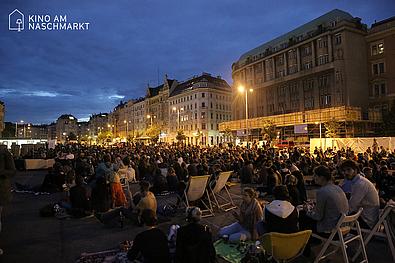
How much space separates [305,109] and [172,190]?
1865 inches

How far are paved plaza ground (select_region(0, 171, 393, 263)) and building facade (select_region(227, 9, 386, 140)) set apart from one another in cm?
4165

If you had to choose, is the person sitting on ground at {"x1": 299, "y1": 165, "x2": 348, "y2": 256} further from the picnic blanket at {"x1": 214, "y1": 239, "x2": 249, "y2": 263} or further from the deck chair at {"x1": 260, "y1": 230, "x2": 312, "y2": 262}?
the picnic blanket at {"x1": 214, "y1": 239, "x2": 249, "y2": 263}

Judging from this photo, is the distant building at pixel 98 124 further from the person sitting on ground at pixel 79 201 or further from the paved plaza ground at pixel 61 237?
the paved plaza ground at pixel 61 237

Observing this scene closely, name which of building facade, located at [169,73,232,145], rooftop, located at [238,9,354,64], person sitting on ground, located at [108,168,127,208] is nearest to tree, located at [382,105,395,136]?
rooftop, located at [238,9,354,64]

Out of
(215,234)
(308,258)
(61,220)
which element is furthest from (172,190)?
(308,258)

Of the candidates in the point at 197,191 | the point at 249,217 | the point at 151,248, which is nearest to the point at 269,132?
the point at 197,191

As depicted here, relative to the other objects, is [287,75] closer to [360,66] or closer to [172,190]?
[360,66]

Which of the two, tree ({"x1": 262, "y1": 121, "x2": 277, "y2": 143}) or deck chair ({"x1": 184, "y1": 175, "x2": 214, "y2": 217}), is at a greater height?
tree ({"x1": 262, "y1": 121, "x2": 277, "y2": 143})

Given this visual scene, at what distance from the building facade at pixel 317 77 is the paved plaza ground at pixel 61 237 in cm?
4165

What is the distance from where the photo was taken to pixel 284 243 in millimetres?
4566

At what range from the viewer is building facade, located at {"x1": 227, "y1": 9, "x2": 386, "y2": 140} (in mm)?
48281

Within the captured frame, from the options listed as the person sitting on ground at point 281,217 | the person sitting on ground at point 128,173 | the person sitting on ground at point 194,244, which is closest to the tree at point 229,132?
the person sitting on ground at point 128,173

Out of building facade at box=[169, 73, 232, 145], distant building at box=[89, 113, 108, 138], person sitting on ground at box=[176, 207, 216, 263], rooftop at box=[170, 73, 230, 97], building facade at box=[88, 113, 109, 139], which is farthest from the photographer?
distant building at box=[89, 113, 108, 138]

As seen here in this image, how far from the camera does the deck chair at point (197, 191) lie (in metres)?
9.71
